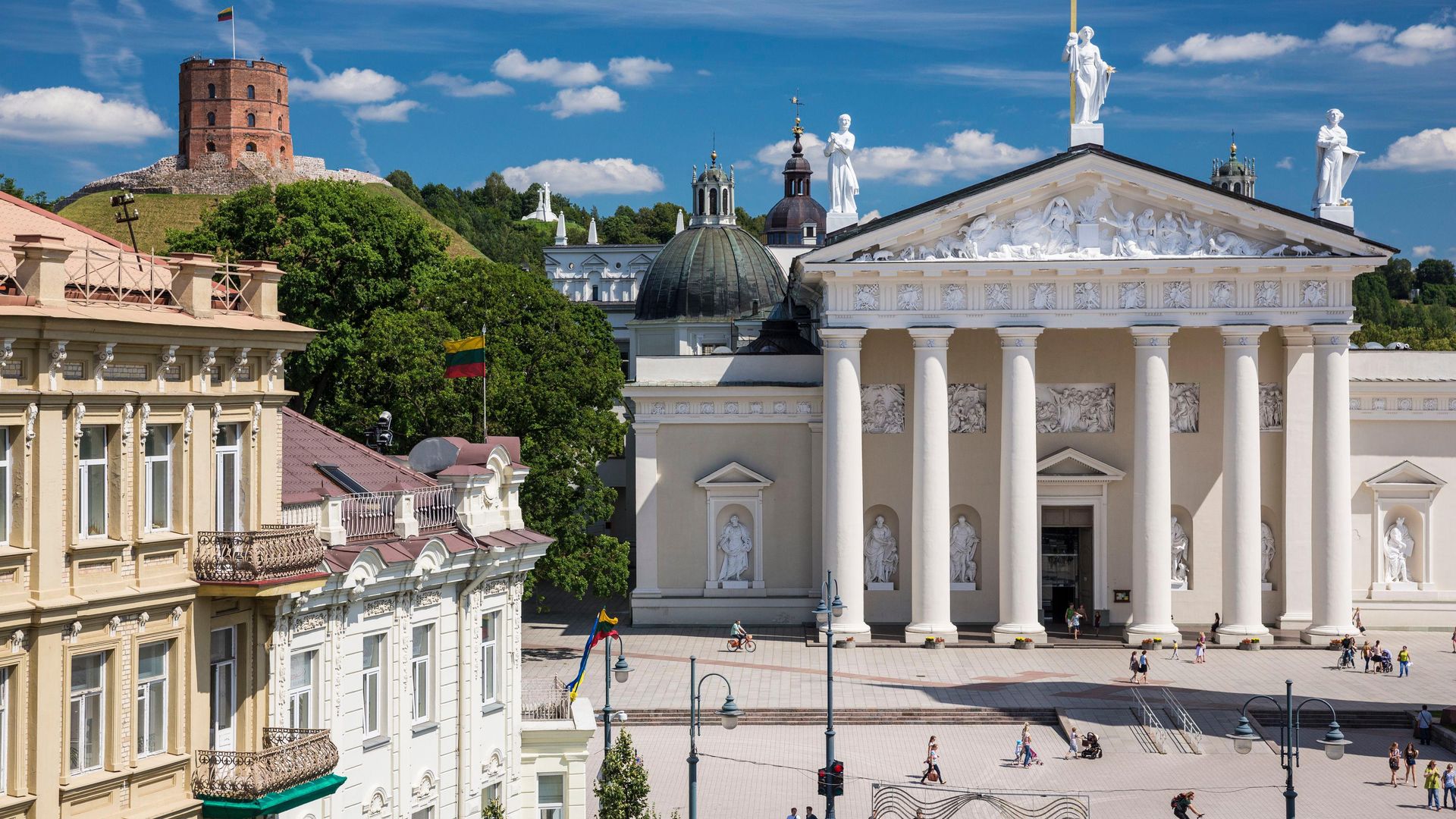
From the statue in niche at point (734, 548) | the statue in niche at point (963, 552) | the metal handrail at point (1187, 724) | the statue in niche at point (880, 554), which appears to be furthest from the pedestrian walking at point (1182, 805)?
the statue in niche at point (734, 548)

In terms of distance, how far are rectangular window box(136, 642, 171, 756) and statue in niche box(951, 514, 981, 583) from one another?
4001 cm

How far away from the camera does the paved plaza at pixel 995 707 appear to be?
1533 inches

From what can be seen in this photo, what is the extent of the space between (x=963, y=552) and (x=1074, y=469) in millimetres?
4673

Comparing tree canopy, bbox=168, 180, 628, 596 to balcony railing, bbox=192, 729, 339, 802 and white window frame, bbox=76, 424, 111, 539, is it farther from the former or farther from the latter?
white window frame, bbox=76, 424, 111, 539

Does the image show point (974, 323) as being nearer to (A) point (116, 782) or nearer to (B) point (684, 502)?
(B) point (684, 502)

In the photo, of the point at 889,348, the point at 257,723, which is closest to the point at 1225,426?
the point at 889,348

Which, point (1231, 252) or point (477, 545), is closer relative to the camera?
point (477, 545)

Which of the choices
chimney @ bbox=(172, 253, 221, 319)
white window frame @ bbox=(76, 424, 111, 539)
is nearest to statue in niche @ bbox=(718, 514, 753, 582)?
chimney @ bbox=(172, 253, 221, 319)

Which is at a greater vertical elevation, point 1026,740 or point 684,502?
point 684,502

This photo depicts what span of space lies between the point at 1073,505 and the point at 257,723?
40156 mm

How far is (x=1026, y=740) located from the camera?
4100 centimetres

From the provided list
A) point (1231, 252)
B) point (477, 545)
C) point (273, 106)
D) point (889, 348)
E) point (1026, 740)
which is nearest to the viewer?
point (477, 545)

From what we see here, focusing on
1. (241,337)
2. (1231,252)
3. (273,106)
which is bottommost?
(241,337)

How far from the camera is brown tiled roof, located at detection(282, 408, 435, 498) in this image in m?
27.3
